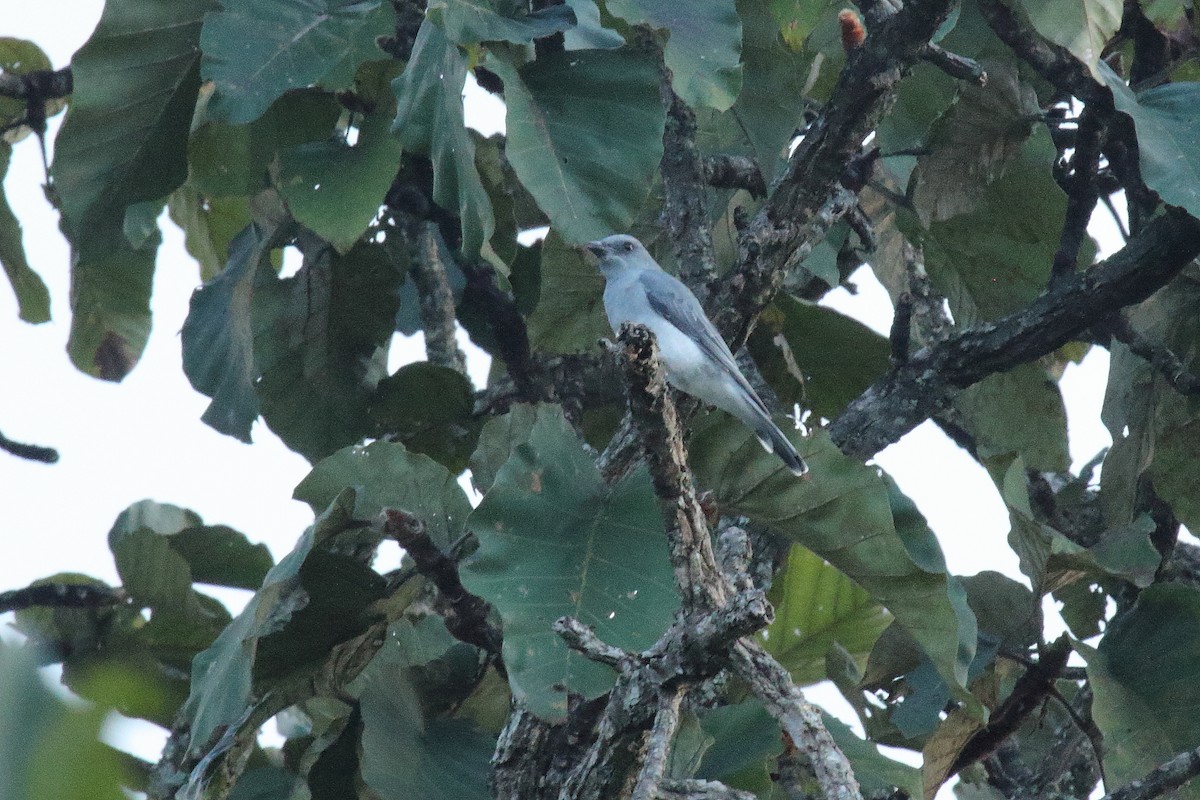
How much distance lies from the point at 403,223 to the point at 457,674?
202 centimetres

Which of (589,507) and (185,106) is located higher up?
(185,106)

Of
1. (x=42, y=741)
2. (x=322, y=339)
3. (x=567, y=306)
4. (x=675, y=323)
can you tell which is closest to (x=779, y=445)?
(x=675, y=323)

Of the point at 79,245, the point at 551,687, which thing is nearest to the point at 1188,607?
the point at 551,687

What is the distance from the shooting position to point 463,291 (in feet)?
16.2

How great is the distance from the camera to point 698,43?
3.27 metres

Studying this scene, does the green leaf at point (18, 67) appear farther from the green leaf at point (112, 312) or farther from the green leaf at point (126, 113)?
the green leaf at point (126, 113)

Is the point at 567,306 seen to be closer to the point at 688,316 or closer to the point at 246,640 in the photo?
the point at 688,316

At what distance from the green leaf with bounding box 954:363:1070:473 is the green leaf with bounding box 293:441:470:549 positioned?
177cm

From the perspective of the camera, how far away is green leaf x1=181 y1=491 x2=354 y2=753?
8.95 feet

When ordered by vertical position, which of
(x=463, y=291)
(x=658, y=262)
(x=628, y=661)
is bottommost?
(x=628, y=661)

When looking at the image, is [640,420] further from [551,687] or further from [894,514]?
[894,514]

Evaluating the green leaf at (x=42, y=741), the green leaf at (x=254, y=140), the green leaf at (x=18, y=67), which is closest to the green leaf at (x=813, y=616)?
the green leaf at (x=254, y=140)

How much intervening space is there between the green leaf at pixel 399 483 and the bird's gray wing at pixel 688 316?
78 centimetres

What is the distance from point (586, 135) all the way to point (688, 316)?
2.34 feet
